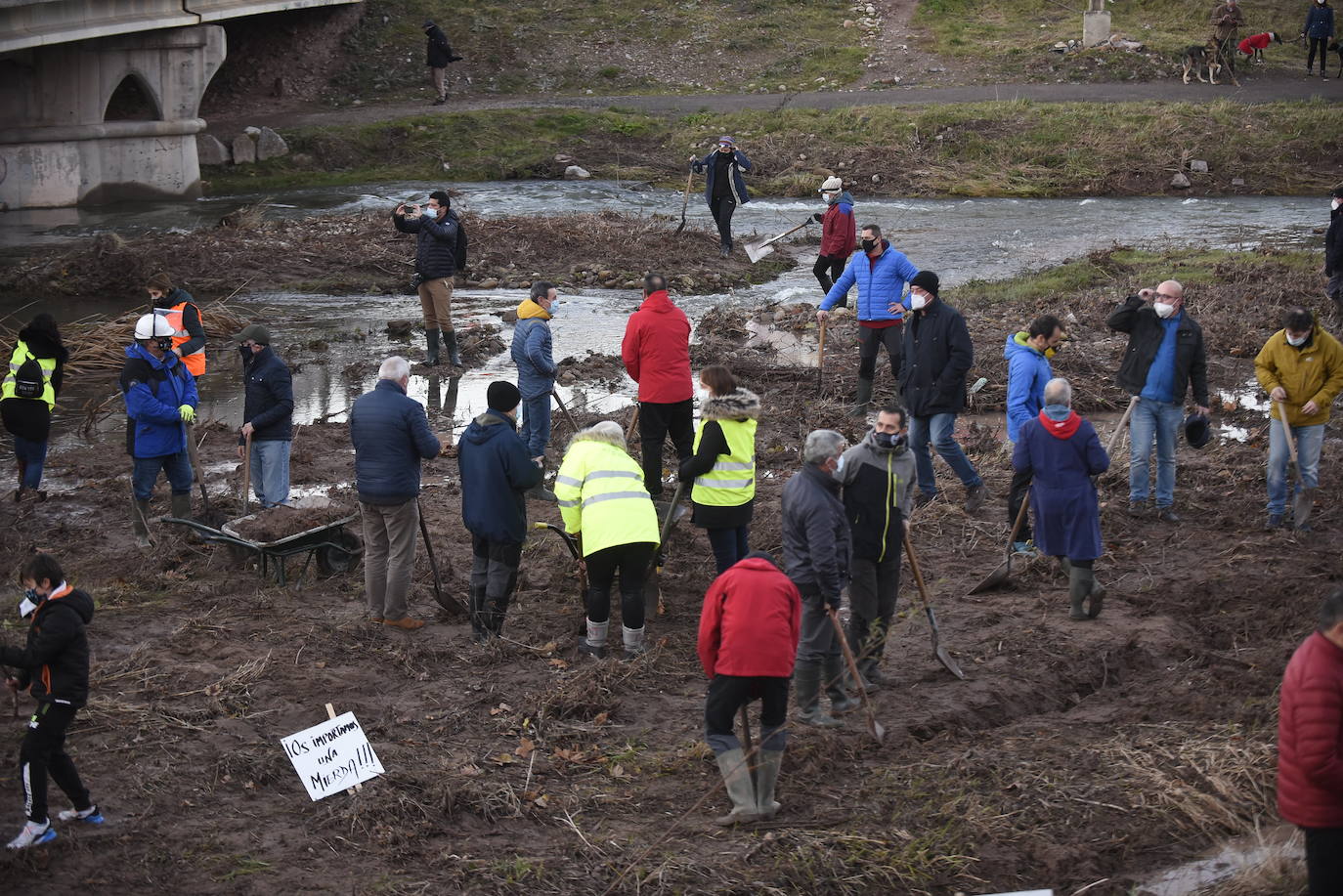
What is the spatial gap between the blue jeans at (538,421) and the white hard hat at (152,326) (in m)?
3.18

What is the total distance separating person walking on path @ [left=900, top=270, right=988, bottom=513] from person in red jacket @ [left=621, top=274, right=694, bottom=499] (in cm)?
188

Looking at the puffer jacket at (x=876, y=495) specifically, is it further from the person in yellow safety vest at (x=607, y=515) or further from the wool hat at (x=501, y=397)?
the wool hat at (x=501, y=397)

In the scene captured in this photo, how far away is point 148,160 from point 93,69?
210 cm

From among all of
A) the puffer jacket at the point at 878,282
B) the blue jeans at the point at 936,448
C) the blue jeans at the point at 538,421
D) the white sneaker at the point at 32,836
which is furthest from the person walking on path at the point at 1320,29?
the white sneaker at the point at 32,836

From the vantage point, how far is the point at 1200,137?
27.5 metres

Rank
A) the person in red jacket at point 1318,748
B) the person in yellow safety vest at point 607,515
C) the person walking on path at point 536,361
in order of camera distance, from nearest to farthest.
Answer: the person in red jacket at point 1318,748, the person in yellow safety vest at point 607,515, the person walking on path at point 536,361

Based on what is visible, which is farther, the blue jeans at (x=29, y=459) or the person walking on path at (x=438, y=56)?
the person walking on path at (x=438, y=56)

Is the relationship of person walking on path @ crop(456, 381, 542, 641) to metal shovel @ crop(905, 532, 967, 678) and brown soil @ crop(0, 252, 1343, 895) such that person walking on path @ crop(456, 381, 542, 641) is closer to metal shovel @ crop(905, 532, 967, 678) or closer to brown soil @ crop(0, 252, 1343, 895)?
brown soil @ crop(0, 252, 1343, 895)

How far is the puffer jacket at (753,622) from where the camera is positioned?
252 inches

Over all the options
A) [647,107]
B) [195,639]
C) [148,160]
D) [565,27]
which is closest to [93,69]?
[148,160]

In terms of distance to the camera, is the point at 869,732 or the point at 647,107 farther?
the point at 647,107

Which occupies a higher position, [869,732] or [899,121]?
[899,121]

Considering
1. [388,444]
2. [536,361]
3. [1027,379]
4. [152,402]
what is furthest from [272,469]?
[1027,379]

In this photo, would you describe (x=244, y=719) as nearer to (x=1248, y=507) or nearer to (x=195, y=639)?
(x=195, y=639)
